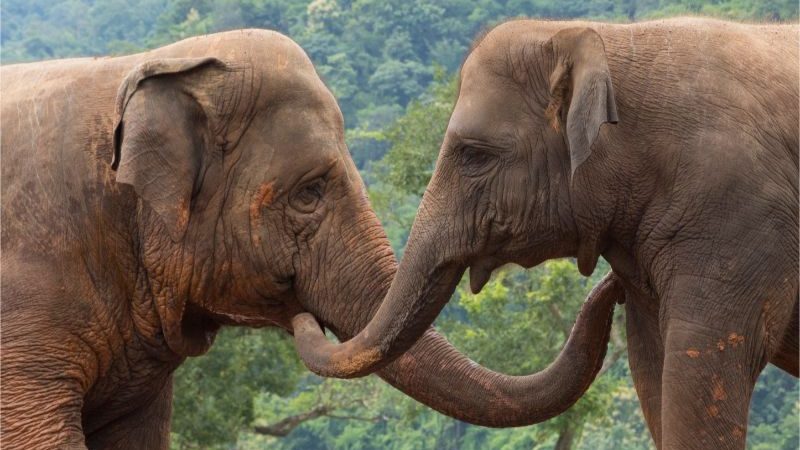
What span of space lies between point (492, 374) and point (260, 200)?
114 centimetres

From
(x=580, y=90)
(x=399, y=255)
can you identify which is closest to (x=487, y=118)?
(x=580, y=90)

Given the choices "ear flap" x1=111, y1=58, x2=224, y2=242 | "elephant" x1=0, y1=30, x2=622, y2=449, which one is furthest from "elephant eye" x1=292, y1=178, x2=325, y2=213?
"ear flap" x1=111, y1=58, x2=224, y2=242

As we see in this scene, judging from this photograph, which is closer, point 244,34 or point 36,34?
point 244,34

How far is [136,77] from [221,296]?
0.94 meters

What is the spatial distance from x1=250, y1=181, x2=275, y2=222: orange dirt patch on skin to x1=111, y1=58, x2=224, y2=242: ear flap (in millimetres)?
254

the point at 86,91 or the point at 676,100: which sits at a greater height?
the point at 676,100

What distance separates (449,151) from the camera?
5762 millimetres

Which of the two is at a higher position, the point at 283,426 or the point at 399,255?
the point at 283,426

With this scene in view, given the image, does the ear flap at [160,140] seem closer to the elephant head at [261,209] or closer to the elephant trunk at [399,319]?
the elephant head at [261,209]

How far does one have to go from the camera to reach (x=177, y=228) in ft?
21.3

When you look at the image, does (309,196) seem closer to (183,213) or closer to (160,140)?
(183,213)

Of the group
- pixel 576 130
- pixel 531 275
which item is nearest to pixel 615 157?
pixel 576 130

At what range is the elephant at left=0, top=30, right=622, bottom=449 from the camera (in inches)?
253

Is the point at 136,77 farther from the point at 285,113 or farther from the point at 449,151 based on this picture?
the point at 449,151
